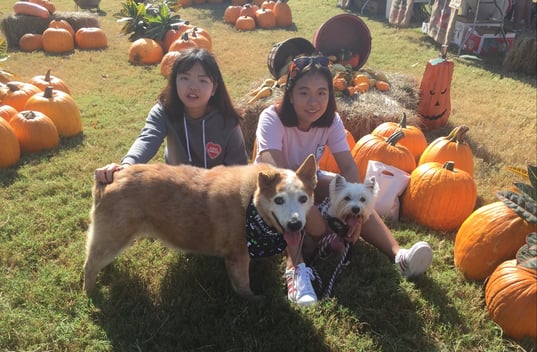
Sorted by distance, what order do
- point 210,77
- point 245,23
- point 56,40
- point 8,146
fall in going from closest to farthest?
1. point 210,77
2. point 8,146
3. point 56,40
4. point 245,23

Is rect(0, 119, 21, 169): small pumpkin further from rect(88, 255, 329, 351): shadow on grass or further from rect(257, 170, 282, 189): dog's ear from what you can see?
rect(257, 170, 282, 189): dog's ear

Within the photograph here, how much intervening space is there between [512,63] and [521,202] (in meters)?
8.64

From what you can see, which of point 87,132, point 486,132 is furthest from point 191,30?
point 486,132

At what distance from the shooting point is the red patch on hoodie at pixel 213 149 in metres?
4.04

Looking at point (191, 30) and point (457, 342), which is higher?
point (191, 30)

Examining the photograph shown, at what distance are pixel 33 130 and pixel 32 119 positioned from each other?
175 millimetres

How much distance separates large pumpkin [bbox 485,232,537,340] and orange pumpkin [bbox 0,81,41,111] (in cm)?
656

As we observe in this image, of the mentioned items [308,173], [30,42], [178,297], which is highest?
[308,173]

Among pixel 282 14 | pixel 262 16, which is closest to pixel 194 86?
pixel 262 16

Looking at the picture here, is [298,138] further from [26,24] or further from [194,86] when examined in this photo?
[26,24]

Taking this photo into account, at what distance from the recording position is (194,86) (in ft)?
12.0

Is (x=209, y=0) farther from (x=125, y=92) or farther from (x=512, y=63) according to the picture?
(x=512, y=63)

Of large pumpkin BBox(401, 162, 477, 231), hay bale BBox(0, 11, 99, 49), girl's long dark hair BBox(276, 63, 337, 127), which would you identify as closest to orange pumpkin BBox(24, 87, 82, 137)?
girl's long dark hair BBox(276, 63, 337, 127)

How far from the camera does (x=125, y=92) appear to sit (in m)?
7.93
